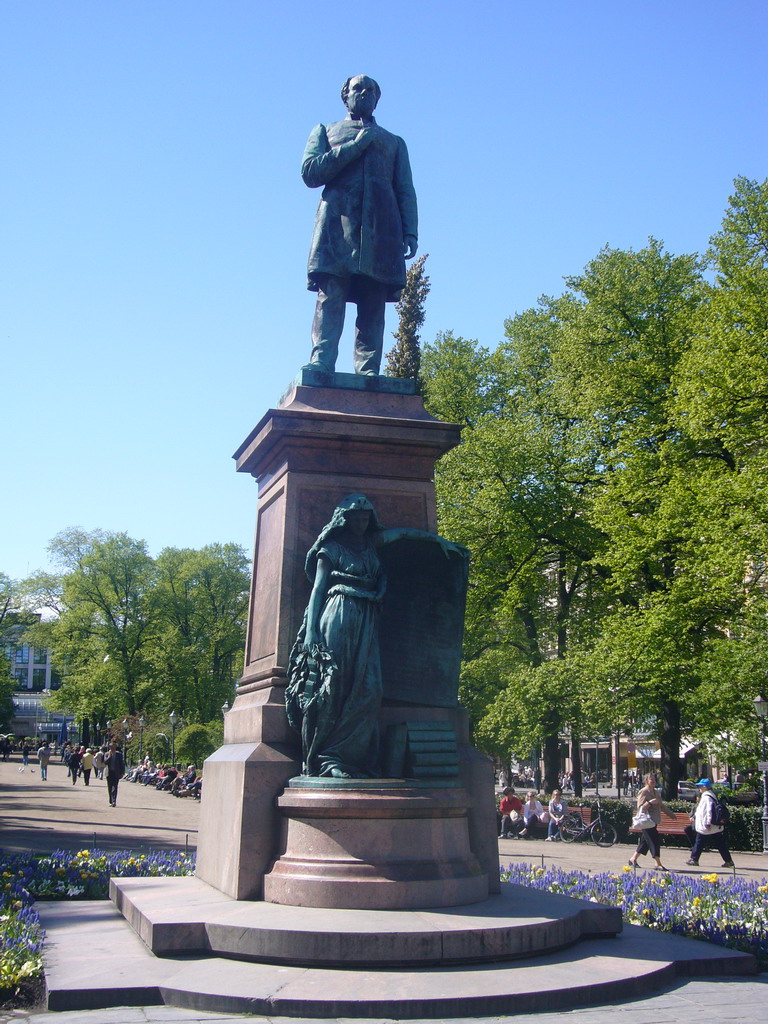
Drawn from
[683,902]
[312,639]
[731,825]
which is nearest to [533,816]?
[731,825]

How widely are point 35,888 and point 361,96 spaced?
792 centimetres

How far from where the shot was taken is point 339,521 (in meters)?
8.05

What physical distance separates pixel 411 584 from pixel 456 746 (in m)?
1.31

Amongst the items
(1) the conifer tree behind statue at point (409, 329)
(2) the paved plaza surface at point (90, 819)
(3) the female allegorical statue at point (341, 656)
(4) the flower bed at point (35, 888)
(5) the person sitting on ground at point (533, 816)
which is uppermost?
(1) the conifer tree behind statue at point (409, 329)

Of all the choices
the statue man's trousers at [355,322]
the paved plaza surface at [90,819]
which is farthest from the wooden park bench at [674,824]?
the statue man's trousers at [355,322]

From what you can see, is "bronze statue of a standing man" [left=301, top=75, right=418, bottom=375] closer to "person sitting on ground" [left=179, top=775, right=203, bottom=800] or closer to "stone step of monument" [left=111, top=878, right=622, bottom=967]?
"stone step of monument" [left=111, top=878, right=622, bottom=967]

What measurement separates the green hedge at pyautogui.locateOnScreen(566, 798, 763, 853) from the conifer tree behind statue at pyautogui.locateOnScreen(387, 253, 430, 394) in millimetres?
19102

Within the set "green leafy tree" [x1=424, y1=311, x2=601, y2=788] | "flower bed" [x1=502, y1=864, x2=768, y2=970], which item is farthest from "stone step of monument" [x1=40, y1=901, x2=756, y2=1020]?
"green leafy tree" [x1=424, y1=311, x2=601, y2=788]

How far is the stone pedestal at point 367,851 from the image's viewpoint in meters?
7.01

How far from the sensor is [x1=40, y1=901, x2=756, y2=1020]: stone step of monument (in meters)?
5.57

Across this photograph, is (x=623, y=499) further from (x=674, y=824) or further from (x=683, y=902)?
(x=683, y=902)

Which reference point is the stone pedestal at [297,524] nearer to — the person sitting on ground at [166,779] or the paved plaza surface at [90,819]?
the paved plaza surface at [90,819]

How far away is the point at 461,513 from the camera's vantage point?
31.1 metres

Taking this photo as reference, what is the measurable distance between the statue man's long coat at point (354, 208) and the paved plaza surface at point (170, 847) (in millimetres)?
6179
